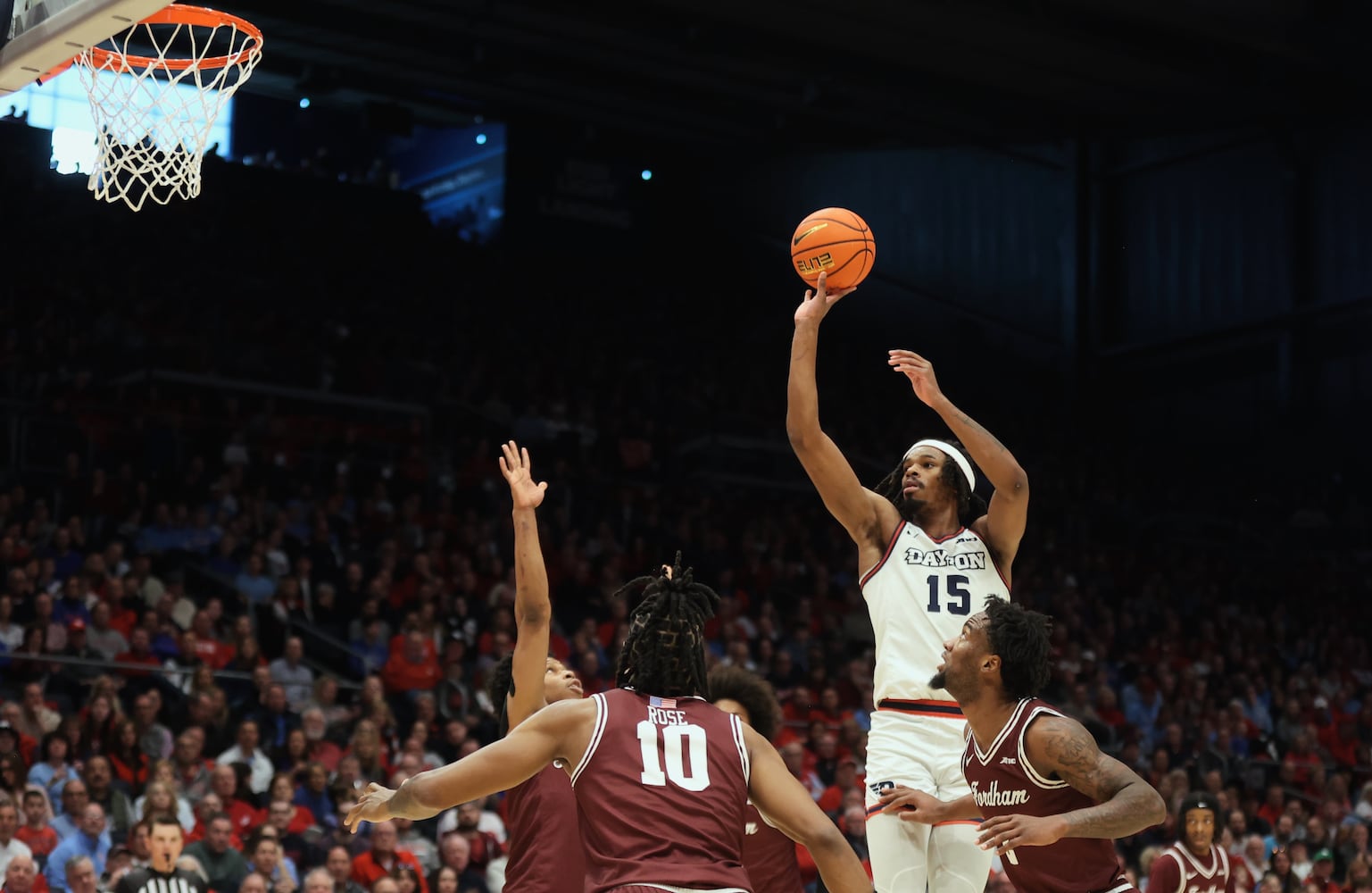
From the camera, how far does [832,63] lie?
21.9m

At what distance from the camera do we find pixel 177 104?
8031 millimetres

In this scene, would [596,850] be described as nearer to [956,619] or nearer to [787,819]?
[787,819]

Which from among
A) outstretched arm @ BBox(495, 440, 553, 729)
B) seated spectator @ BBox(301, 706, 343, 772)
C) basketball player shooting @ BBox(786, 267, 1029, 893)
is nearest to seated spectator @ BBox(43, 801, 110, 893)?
seated spectator @ BBox(301, 706, 343, 772)

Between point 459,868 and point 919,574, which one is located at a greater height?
point 919,574

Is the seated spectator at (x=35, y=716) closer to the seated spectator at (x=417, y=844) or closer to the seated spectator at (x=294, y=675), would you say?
the seated spectator at (x=294, y=675)

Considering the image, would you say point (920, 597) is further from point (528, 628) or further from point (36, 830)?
point (36, 830)

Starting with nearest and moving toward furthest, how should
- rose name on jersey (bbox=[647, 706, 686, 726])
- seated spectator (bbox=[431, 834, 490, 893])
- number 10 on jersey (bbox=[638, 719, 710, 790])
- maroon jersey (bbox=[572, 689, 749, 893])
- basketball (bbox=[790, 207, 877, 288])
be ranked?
maroon jersey (bbox=[572, 689, 749, 893])
number 10 on jersey (bbox=[638, 719, 710, 790])
rose name on jersey (bbox=[647, 706, 686, 726])
basketball (bbox=[790, 207, 877, 288])
seated spectator (bbox=[431, 834, 490, 893])

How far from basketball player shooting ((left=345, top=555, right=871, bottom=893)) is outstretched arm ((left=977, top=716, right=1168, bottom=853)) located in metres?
0.46

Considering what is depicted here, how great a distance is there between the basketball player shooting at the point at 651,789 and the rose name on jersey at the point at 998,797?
2.46ft

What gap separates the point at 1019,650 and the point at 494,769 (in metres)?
1.74

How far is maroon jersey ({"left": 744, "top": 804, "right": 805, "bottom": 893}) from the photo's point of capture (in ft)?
21.0

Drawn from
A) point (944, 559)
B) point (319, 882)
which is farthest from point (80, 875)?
point (944, 559)

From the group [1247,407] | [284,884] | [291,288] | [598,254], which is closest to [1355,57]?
[1247,407]

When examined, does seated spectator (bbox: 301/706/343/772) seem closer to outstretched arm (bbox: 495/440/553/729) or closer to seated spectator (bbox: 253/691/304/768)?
seated spectator (bbox: 253/691/304/768)
